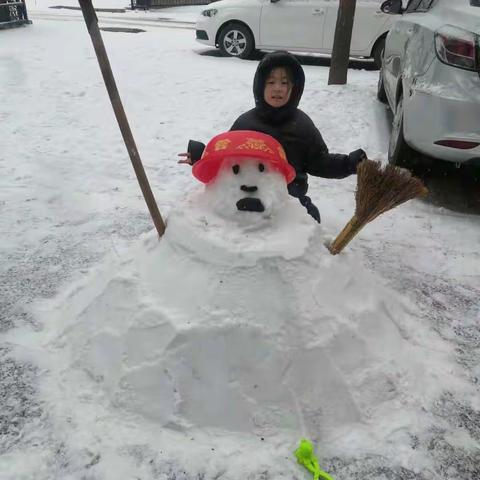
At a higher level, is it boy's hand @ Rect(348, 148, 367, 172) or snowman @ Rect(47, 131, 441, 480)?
boy's hand @ Rect(348, 148, 367, 172)

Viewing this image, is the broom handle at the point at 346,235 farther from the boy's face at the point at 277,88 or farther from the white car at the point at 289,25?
the white car at the point at 289,25

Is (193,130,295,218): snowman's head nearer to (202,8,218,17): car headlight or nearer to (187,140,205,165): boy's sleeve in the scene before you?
(187,140,205,165): boy's sleeve

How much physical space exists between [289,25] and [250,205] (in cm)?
729

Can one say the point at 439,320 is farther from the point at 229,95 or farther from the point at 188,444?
the point at 229,95

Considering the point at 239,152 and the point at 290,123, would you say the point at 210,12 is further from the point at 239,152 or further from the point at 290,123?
the point at 239,152

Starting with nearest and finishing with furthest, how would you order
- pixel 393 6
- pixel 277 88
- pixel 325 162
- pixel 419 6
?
pixel 277 88 < pixel 325 162 < pixel 419 6 < pixel 393 6

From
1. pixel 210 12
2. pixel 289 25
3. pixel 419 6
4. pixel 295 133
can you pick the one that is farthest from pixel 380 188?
pixel 210 12

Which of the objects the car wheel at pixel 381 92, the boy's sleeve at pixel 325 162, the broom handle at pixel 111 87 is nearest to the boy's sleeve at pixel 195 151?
the broom handle at pixel 111 87

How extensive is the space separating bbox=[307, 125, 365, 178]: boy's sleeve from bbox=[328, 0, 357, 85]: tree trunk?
410cm

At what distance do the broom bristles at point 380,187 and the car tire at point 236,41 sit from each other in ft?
24.1

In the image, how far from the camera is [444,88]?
3.58 metres

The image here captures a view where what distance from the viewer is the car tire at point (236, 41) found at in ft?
28.8

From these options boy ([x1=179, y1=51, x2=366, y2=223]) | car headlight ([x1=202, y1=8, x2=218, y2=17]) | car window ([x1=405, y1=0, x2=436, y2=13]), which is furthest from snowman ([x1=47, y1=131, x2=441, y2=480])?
car headlight ([x1=202, y1=8, x2=218, y2=17])

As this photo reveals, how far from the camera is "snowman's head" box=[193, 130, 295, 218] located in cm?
210
